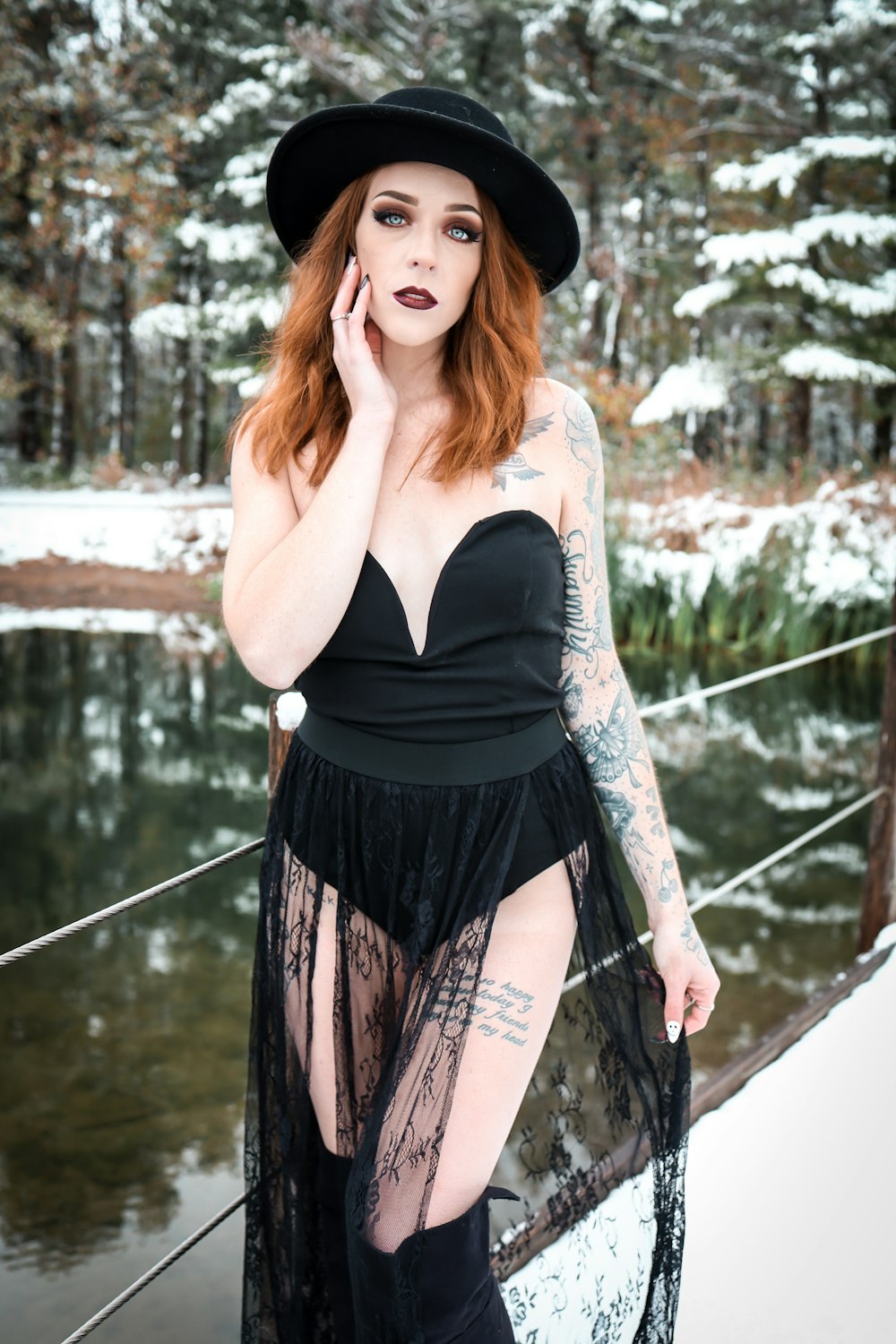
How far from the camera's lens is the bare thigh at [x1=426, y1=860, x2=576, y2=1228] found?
96cm

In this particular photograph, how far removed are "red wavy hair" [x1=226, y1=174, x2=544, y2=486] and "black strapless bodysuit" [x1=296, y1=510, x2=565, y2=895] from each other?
0.08 metres

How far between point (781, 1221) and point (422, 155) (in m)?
1.40

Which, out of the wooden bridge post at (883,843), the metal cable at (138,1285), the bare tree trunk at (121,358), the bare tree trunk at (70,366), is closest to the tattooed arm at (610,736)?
the metal cable at (138,1285)

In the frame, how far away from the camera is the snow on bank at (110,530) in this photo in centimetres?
879

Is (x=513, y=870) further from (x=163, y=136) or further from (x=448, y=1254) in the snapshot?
(x=163, y=136)

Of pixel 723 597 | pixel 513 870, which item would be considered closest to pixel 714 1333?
pixel 513 870

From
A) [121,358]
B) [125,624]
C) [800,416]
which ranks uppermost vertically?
[121,358]

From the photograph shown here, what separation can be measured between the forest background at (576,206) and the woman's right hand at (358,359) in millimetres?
6654

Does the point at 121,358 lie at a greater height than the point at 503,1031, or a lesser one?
greater

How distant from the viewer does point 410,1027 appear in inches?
38.6

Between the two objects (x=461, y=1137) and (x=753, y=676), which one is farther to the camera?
(x=753, y=676)

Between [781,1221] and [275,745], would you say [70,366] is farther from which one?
[781,1221]

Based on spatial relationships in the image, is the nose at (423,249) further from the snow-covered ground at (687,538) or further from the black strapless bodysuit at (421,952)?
the snow-covered ground at (687,538)

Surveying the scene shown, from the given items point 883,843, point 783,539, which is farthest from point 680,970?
point 783,539
